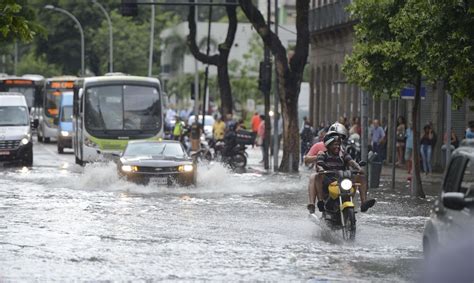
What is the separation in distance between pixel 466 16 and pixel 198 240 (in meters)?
6.70

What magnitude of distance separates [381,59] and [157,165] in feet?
17.5

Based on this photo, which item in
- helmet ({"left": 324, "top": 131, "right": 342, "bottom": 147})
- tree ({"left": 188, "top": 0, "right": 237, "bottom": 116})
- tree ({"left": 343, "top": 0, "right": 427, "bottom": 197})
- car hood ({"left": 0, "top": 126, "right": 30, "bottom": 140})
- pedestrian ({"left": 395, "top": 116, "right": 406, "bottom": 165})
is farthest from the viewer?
tree ({"left": 188, "top": 0, "right": 237, "bottom": 116})

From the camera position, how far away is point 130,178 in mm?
30031

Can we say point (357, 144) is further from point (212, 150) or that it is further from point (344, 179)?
point (344, 179)

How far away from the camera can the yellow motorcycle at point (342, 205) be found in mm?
18484

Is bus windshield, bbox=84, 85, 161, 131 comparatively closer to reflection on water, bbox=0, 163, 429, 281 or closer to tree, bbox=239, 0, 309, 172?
tree, bbox=239, 0, 309, 172

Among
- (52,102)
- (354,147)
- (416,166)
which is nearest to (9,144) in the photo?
(354,147)

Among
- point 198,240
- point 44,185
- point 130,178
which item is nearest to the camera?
point 198,240

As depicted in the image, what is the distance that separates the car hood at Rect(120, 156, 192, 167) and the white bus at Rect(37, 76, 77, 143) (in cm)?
3870

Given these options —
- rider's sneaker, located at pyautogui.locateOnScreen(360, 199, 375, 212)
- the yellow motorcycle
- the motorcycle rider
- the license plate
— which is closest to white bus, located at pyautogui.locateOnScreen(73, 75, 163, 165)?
the license plate

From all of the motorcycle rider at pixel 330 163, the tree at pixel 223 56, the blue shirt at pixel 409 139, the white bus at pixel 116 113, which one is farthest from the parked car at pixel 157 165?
the tree at pixel 223 56

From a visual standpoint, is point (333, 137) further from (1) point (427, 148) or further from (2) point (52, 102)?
(2) point (52, 102)

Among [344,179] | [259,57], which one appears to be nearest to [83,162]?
[344,179]

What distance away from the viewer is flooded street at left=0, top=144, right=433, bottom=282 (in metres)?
14.8
